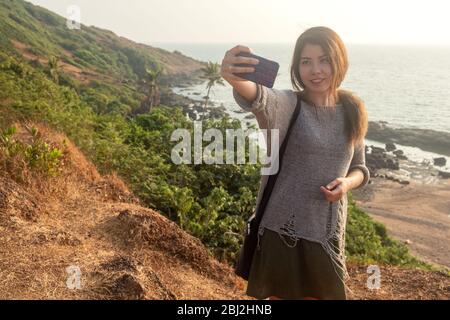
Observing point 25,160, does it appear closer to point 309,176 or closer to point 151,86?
point 309,176

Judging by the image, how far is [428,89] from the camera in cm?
8800

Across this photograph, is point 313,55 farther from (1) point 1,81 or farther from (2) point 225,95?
(2) point 225,95

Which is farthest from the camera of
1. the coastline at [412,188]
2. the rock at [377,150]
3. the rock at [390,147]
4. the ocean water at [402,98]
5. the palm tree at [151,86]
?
the ocean water at [402,98]

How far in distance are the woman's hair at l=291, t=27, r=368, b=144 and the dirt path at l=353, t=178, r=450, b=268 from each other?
2028 centimetres

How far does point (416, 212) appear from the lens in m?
26.8

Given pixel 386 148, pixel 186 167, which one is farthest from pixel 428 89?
pixel 186 167

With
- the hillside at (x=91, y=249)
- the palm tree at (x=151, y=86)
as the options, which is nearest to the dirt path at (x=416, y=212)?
the hillside at (x=91, y=249)

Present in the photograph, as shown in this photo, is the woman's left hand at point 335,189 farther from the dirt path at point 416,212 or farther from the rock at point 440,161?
the rock at point 440,161

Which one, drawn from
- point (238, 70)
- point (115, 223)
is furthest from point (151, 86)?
point (238, 70)

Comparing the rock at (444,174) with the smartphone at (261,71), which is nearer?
the smartphone at (261,71)

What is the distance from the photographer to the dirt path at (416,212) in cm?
2174

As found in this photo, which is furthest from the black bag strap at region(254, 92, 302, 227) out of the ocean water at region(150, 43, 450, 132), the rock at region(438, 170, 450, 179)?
the rock at region(438, 170, 450, 179)

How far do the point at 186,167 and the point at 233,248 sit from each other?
4585mm

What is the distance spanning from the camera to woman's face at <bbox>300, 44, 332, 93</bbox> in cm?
201
